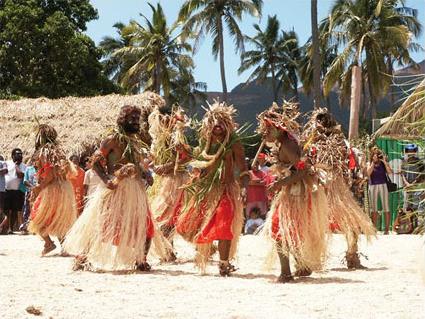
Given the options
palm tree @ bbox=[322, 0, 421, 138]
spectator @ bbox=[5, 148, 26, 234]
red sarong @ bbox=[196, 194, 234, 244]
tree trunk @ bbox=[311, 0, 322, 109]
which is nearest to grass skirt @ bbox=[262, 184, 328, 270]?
red sarong @ bbox=[196, 194, 234, 244]

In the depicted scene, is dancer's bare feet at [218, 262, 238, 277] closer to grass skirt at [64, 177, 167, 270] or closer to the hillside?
grass skirt at [64, 177, 167, 270]

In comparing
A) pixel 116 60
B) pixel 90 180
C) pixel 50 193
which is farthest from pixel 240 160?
pixel 116 60

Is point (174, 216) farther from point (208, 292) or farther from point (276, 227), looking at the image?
point (208, 292)

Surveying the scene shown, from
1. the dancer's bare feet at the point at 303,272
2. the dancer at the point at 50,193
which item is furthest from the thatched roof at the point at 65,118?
the dancer's bare feet at the point at 303,272

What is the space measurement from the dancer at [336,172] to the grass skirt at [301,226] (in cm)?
60

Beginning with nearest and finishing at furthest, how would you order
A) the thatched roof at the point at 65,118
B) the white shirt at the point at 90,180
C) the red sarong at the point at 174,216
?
the red sarong at the point at 174,216
the white shirt at the point at 90,180
the thatched roof at the point at 65,118

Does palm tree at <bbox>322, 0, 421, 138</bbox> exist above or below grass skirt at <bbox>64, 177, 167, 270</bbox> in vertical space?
above

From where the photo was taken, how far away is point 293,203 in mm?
5828

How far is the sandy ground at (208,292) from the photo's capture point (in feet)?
14.3

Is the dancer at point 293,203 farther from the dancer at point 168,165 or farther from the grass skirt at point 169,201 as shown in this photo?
the grass skirt at point 169,201

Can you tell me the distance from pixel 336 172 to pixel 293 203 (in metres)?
0.93

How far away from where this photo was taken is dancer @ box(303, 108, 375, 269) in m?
6.52

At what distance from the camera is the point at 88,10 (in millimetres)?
31578

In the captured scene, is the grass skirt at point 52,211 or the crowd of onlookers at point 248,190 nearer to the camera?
the grass skirt at point 52,211
